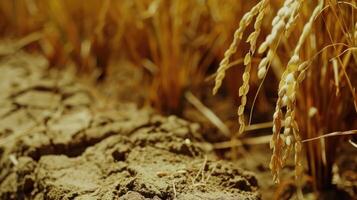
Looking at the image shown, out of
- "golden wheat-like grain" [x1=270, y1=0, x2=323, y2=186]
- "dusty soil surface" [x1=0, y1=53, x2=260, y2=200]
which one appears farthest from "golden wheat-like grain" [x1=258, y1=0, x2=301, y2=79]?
"dusty soil surface" [x1=0, y1=53, x2=260, y2=200]

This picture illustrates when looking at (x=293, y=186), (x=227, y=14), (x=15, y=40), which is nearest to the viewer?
(x=293, y=186)

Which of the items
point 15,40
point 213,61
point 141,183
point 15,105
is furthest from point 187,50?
point 15,40

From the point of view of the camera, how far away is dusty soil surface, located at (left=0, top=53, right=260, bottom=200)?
1206 millimetres

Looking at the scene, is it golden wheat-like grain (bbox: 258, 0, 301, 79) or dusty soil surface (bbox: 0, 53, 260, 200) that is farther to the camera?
dusty soil surface (bbox: 0, 53, 260, 200)

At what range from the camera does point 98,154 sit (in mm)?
1402

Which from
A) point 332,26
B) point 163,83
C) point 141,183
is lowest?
point 141,183

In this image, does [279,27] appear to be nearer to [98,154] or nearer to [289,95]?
[289,95]

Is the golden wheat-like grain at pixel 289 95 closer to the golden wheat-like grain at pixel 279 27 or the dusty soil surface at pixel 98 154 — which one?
the golden wheat-like grain at pixel 279 27

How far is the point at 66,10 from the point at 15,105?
570 millimetres

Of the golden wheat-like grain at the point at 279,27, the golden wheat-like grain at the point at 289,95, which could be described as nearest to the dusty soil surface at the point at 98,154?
the golden wheat-like grain at the point at 289,95

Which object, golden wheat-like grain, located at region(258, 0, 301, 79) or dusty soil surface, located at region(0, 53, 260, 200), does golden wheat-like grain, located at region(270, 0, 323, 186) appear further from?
dusty soil surface, located at region(0, 53, 260, 200)

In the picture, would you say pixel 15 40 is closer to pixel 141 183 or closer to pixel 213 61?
pixel 213 61

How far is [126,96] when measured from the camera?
6.55 feet

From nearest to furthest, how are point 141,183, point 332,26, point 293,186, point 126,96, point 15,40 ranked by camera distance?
point 141,183
point 332,26
point 293,186
point 126,96
point 15,40
